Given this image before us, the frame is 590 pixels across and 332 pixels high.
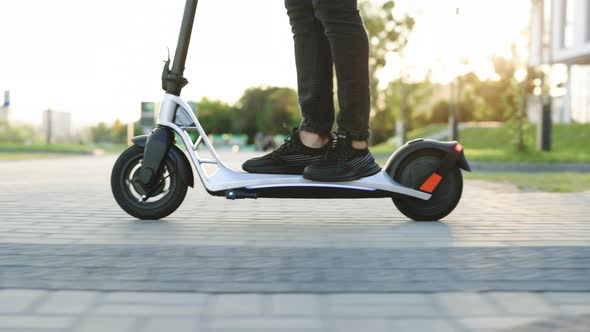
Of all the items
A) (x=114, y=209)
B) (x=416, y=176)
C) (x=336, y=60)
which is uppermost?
(x=336, y=60)

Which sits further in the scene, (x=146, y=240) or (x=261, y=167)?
(x=261, y=167)

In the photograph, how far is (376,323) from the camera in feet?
6.00

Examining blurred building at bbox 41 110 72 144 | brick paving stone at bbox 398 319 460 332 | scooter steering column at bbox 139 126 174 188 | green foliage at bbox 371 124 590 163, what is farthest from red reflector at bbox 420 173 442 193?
blurred building at bbox 41 110 72 144

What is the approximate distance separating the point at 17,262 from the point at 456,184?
2.32 metres

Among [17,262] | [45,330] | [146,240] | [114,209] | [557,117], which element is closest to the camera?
[45,330]

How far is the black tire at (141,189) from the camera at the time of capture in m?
3.77

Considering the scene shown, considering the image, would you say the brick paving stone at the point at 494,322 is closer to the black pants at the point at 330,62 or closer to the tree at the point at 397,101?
the black pants at the point at 330,62

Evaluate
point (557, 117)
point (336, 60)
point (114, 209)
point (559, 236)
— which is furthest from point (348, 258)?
point (557, 117)

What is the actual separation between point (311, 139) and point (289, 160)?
0.53 feet

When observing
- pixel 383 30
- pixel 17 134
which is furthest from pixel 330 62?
pixel 17 134

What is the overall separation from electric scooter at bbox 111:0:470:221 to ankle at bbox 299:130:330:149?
0.19 metres

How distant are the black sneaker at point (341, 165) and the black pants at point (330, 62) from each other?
0.07 metres

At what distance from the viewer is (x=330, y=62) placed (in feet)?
12.6

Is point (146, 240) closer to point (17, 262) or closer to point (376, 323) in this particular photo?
point (17, 262)
